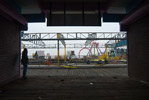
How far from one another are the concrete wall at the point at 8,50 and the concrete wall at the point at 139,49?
7446 mm

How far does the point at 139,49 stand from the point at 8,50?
755 cm

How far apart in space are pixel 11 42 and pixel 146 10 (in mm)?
7328

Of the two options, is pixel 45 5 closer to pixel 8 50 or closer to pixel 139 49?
pixel 8 50

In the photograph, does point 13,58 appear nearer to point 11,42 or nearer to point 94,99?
point 11,42

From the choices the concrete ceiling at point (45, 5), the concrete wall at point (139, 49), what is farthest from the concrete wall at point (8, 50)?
the concrete wall at point (139, 49)

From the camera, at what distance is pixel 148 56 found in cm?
491

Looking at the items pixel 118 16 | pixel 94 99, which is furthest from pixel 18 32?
pixel 118 16

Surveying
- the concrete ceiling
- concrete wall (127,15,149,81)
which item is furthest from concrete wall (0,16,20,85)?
concrete wall (127,15,149,81)

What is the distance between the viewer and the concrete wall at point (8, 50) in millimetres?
4926

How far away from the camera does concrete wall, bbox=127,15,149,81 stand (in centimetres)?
509

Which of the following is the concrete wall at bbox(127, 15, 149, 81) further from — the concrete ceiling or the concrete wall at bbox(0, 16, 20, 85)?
the concrete wall at bbox(0, 16, 20, 85)

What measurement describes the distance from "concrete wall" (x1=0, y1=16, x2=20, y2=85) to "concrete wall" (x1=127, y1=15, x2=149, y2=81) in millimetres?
7446

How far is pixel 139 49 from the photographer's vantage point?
568 cm

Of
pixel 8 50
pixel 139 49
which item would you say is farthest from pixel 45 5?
pixel 139 49
